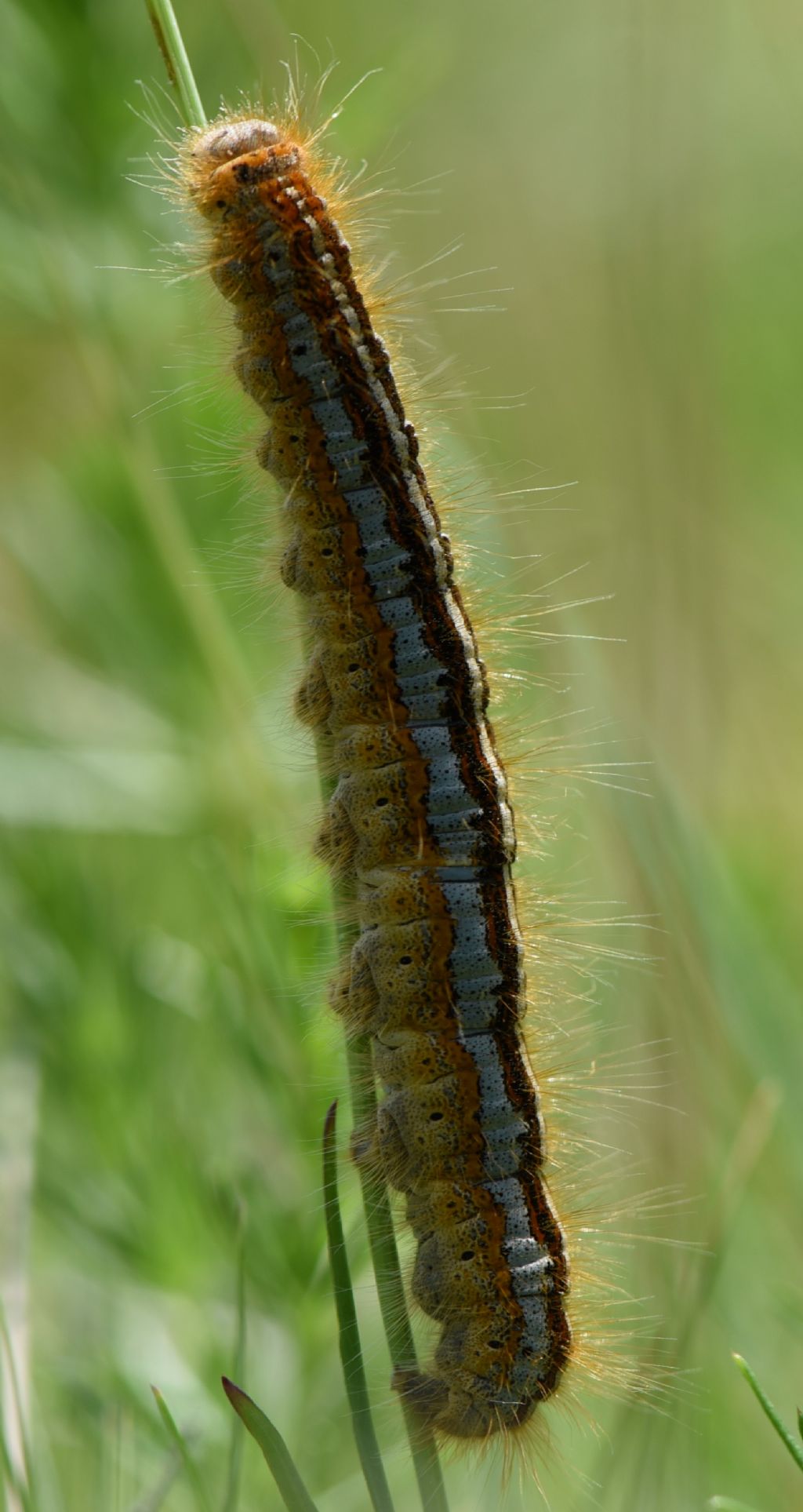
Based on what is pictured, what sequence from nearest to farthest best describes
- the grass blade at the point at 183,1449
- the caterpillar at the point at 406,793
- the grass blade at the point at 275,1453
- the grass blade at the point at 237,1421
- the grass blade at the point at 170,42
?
the grass blade at the point at 275,1453, the grass blade at the point at 183,1449, the grass blade at the point at 237,1421, the grass blade at the point at 170,42, the caterpillar at the point at 406,793

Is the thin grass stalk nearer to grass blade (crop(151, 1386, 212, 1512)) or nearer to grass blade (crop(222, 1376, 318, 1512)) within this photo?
grass blade (crop(151, 1386, 212, 1512))

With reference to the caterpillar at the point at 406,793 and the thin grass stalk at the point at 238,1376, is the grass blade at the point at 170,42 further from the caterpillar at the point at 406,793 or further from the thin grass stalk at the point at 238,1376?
the thin grass stalk at the point at 238,1376

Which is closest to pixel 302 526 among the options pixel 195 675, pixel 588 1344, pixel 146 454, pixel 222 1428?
pixel 146 454

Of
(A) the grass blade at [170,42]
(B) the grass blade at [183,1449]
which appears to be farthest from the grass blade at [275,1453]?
(A) the grass blade at [170,42]

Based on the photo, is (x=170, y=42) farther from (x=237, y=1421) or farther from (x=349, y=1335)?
(x=237, y=1421)

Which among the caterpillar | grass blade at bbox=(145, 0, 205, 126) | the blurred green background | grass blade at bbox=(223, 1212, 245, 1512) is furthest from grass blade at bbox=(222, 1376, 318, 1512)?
grass blade at bbox=(145, 0, 205, 126)

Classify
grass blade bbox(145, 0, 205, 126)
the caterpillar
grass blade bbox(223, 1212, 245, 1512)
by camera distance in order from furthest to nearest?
the caterpillar, grass blade bbox(145, 0, 205, 126), grass blade bbox(223, 1212, 245, 1512)

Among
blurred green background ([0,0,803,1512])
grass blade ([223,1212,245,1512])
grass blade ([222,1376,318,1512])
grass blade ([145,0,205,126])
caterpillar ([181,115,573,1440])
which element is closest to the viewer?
grass blade ([222,1376,318,1512])

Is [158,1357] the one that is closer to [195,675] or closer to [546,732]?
[195,675]
